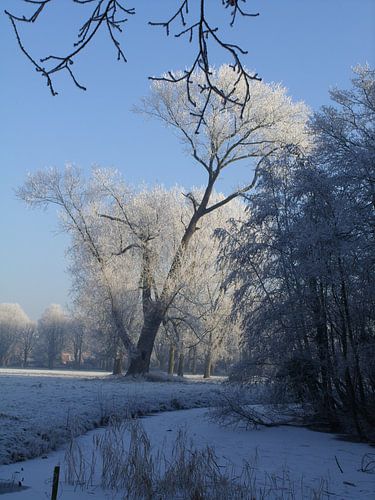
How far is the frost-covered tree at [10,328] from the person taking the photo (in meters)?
92.9

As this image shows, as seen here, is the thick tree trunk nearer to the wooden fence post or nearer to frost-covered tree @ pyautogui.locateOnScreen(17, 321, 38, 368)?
the wooden fence post

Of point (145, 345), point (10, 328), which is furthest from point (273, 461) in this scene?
point (10, 328)

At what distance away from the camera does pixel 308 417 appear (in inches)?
428

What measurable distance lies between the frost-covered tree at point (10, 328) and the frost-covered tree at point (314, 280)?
290ft

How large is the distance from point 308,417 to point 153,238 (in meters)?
17.2

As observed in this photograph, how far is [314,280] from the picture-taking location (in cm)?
1030

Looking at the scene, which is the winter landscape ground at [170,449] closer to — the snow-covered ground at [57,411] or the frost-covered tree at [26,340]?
the snow-covered ground at [57,411]

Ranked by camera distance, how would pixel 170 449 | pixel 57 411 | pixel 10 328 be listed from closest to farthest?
1. pixel 170 449
2. pixel 57 411
3. pixel 10 328

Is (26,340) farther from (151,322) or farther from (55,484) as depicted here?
(55,484)

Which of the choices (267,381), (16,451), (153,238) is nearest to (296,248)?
(267,381)

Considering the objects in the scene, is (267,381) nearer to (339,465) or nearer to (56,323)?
(339,465)

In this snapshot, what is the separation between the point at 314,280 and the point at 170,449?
443 centimetres

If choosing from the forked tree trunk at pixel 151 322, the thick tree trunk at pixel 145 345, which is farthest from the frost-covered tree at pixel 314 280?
the thick tree trunk at pixel 145 345

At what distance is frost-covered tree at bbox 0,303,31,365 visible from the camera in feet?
305
